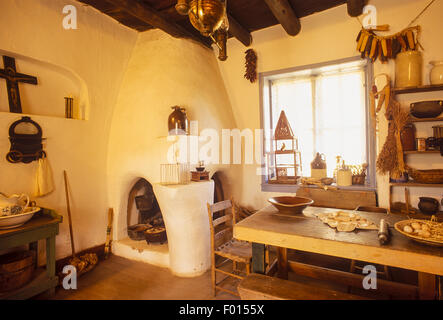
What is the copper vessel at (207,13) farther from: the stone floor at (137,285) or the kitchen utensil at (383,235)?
the stone floor at (137,285)

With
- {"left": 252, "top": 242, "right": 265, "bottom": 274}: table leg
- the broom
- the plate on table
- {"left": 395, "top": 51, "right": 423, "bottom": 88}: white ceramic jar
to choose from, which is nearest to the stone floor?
the broom

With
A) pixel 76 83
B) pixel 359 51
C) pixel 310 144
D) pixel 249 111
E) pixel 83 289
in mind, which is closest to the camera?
pixel 83 289

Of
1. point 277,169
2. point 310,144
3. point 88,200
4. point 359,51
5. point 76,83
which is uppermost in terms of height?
point 359,51

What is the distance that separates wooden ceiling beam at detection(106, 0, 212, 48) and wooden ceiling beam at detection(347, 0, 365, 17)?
84.0 inches

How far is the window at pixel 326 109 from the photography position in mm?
3346

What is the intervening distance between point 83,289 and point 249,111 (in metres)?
3.31

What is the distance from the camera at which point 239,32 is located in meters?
3.61

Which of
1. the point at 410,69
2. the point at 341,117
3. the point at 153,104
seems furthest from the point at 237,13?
the point at 410,69

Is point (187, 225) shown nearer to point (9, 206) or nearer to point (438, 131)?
point (9, 206)

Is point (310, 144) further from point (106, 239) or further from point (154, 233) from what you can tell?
point (106, 239)

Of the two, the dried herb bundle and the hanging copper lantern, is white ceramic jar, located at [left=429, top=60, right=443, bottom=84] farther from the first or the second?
the hanging copper lantern

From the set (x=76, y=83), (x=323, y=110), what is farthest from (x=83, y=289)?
(x=323, y=110)

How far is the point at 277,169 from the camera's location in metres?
3.77

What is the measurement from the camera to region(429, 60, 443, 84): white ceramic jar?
8.63ft
